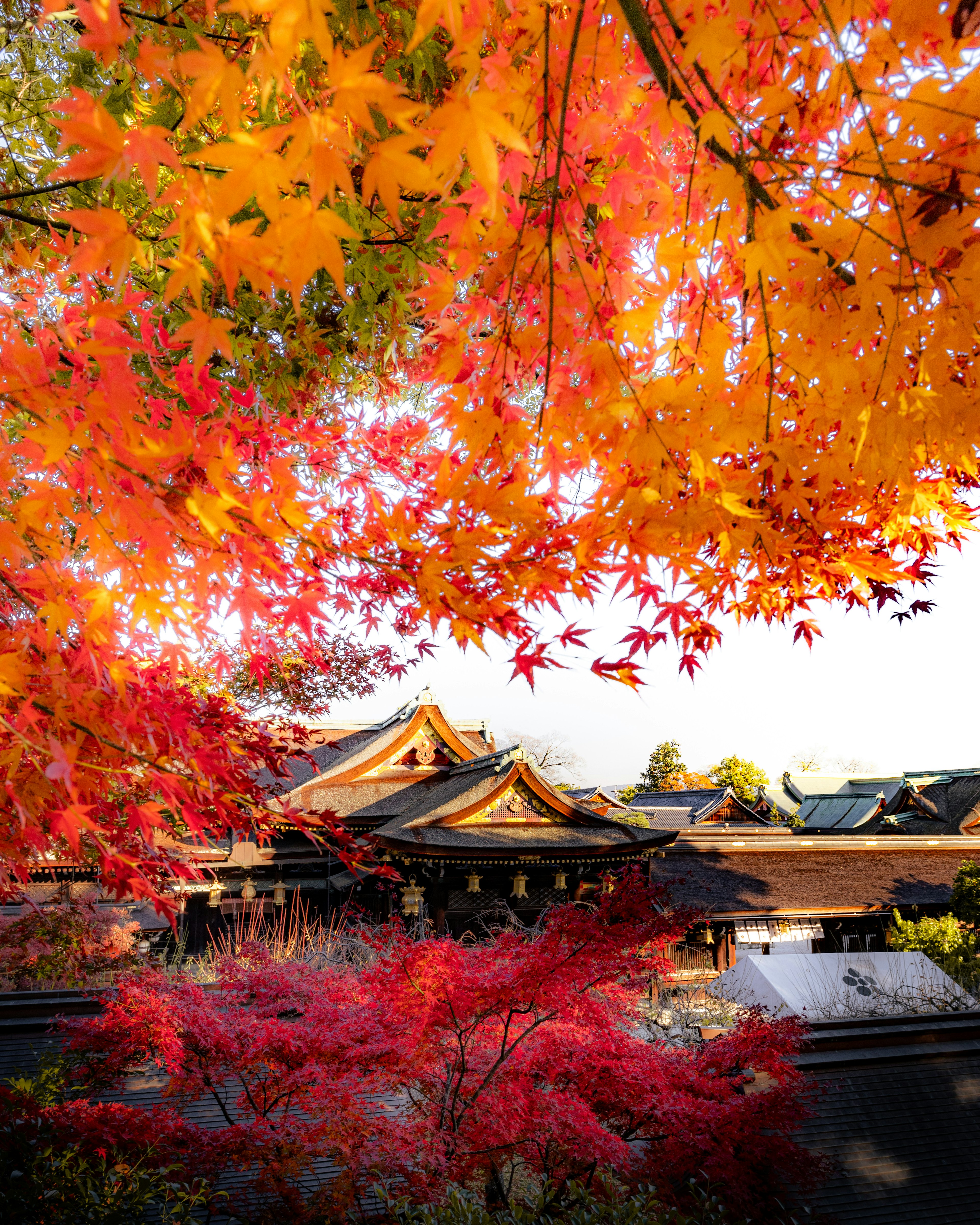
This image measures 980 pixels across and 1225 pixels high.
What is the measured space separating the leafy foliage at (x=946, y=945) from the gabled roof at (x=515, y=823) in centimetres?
395

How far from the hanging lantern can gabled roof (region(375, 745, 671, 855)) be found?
2.99 feet

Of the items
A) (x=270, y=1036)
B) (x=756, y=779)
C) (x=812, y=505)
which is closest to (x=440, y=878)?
(x=270, y=1036)

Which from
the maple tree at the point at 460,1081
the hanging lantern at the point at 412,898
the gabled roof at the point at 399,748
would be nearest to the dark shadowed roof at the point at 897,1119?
the maple tree at the point at 460,1081

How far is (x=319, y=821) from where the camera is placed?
8.35 ft

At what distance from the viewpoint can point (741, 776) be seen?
2627 centimetres

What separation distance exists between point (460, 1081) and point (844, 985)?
21.0 ft

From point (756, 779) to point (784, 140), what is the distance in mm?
27184

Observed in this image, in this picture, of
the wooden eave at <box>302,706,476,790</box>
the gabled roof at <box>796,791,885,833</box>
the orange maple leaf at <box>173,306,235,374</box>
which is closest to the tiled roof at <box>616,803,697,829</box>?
the wooden eave at <box>302,706,476,790</box>

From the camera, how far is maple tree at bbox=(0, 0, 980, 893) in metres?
1.01

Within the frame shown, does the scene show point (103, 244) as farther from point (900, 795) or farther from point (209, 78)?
point (900, 795)

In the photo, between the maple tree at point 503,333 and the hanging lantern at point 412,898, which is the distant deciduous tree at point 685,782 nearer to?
the hanging lantern at point 412,898

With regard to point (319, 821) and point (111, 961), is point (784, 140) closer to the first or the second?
point (319, 821)

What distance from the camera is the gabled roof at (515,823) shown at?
37.6ft

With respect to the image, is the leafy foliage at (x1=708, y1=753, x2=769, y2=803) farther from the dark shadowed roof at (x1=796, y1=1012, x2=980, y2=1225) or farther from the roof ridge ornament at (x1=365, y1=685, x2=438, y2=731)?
the dark shadowed roof at (x1=796, y1=1012, x2=980, y2=1225)
